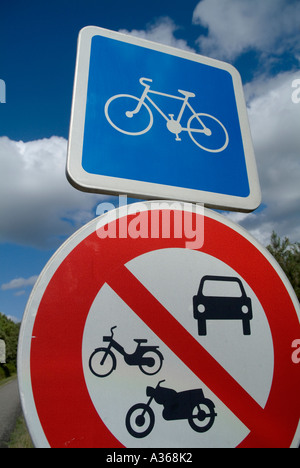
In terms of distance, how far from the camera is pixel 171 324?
839mm

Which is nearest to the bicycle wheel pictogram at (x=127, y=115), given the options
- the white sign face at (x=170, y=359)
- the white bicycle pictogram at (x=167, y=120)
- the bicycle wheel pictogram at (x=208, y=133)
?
the white bicycle pictogram at (x=167, y=120)

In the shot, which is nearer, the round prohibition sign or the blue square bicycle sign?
the round prohibition sign

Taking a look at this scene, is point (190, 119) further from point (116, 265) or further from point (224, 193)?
point (116, 265)

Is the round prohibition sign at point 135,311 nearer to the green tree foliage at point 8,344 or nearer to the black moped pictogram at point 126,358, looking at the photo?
the black moped pictogram at point 126,358

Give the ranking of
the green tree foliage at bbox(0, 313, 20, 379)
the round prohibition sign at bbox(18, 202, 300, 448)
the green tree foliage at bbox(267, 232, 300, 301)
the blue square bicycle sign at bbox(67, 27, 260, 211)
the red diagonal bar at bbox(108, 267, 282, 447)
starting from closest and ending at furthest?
1. the round prohibition sign at bbox(18, 202, 300, 448)
2. the red diagonal bar at bbox(108, 267, 282, 447)
3. the blue square bicycle sign at bbox(67, 27, 260, 211)
4. the green tree foliage at bbox(267, 232, 300, 301)
5. the green tree foliage at bbox(0, 313, 20, 379)

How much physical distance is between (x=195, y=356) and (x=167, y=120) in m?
0.79

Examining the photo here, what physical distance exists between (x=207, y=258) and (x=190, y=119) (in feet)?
1.77

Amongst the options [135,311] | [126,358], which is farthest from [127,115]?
[126,358]

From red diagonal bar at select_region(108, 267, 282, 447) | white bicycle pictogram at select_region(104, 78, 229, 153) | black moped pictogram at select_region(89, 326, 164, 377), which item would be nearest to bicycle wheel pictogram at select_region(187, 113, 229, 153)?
white bicycle pictogram at select_region(104, 78, 229, 153)

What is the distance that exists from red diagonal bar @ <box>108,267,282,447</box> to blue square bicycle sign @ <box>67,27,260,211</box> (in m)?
0.32

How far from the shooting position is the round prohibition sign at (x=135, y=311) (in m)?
0.70

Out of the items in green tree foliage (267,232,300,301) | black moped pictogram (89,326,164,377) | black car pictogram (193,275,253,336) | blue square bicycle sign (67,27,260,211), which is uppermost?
green tree foliage (267,232,300,301)

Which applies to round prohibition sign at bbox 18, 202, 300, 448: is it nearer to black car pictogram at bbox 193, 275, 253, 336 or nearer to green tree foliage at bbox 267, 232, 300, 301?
black car pictogram at bbox 193, 275, 253, 336

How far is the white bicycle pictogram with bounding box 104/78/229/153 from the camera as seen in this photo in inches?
43.0
